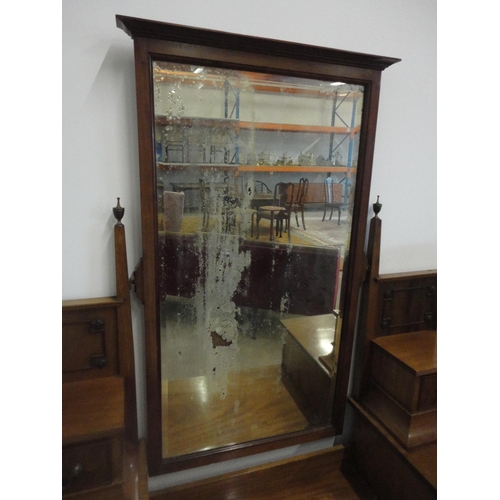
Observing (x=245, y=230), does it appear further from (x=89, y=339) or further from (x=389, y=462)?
(x=389, y=462)

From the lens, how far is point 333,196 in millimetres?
997

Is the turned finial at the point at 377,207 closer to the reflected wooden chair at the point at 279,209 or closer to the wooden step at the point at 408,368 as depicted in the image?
the reflected wooden chair at the point at 279,209

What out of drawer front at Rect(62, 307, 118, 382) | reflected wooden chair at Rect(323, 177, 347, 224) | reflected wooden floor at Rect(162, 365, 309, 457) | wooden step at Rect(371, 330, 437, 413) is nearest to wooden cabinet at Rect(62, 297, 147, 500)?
drawer front at Rect(62, 307, 118, 382)

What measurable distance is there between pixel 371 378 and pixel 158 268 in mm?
831

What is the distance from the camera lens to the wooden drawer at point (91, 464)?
0.73 metres

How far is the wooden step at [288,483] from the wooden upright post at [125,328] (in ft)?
0.93

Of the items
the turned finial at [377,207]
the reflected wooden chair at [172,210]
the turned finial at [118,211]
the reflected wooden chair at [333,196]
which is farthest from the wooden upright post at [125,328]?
the turned finial at [377,207]

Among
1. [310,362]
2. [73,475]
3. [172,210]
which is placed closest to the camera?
[73,475]

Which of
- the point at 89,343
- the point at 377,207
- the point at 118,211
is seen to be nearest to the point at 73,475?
the point at 89,343

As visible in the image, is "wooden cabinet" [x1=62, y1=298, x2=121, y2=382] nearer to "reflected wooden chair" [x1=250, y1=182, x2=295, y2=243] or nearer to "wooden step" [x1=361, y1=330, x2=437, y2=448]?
"reflected wooden chair" [x1=250, y1=182, x2=295, y2=243]

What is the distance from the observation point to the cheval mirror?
822 millimetres

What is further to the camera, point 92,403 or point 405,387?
point 405,387

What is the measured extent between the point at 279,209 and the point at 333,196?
177 mm

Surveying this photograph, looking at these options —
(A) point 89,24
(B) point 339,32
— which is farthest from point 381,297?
(A) point 89,24
